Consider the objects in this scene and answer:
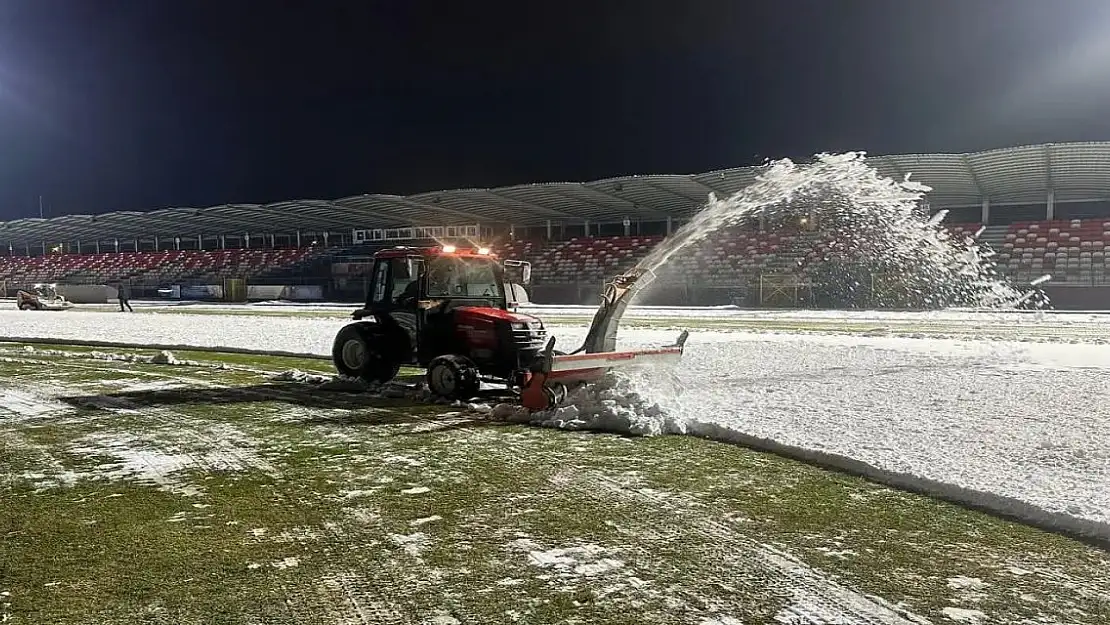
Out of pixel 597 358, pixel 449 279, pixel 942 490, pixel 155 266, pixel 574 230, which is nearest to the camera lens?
pixel 942 490

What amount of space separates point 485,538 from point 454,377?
15.0 ft

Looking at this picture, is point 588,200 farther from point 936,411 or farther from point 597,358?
point 936,411

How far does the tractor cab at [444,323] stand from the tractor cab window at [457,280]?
0.04ft

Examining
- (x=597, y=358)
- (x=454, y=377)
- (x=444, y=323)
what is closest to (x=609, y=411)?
(x=597, y=358)

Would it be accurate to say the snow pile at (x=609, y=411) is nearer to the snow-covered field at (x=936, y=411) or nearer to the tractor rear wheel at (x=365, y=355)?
the snow-covered field at (x=936, y=411)

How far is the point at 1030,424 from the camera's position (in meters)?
7.03

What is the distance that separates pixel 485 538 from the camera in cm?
452

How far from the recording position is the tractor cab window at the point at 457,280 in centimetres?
982

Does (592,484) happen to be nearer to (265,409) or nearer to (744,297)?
(265,409)

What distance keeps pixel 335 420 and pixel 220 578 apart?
14.2ft

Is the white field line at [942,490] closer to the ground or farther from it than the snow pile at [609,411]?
closer to the ground

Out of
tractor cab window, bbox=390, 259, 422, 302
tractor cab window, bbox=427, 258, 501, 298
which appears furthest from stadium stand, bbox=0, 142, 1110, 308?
tractor cab window, bbox=390, 259, 422, 302

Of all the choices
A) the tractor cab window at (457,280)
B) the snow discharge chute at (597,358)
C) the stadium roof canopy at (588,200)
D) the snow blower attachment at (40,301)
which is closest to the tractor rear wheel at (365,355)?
the tractor cab window at (457,280)

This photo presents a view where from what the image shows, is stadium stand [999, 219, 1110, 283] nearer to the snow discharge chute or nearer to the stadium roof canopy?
the stadium roof canopy
